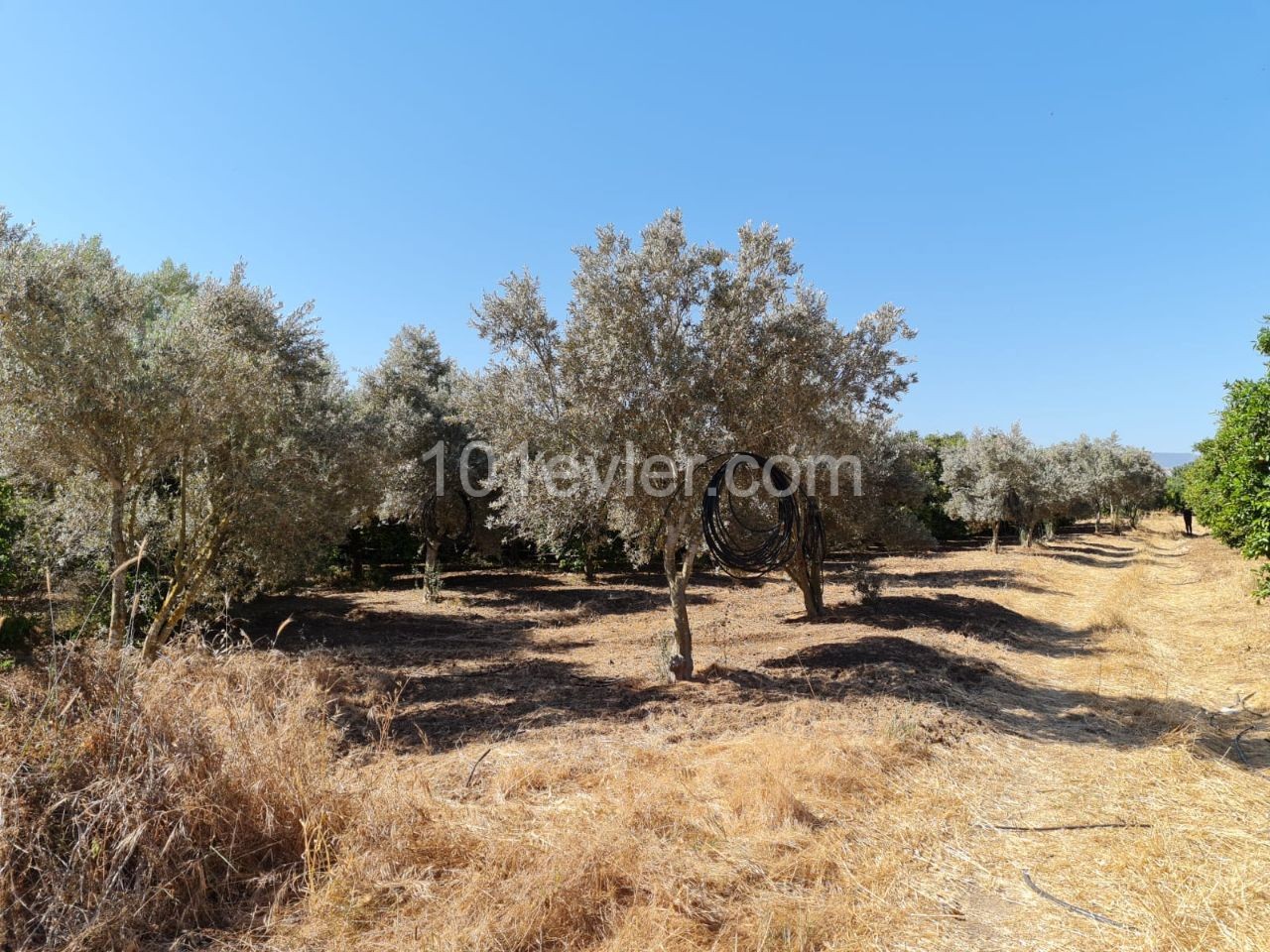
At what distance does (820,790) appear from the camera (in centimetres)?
522

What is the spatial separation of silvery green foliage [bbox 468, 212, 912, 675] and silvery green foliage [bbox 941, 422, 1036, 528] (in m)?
25.4

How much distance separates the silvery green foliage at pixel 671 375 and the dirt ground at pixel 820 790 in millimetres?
2390

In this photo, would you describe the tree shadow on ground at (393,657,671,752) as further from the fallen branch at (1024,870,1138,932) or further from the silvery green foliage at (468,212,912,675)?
the fallen branch at (1024,870,1138,932)

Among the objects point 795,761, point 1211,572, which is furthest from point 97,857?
point 1211,572

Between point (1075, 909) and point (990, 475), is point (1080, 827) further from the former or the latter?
point (990, 475)

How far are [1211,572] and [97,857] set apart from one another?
2765cm

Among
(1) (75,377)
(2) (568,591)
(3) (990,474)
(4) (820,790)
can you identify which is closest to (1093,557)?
(3) (990,474)

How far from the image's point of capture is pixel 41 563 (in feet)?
32.1

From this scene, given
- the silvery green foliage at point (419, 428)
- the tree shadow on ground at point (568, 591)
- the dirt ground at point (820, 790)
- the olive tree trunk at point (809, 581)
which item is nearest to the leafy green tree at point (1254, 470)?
the dirt ground at point (820, 790)

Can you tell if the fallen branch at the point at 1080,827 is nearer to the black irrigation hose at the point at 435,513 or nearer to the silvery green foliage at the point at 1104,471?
the black irrigation hose at the point at 435,513

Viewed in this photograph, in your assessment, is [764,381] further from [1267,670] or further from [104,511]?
[104,511]

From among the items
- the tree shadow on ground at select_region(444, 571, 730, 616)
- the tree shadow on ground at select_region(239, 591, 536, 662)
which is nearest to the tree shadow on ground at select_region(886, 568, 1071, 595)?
the tree shadow on ground at select_region(444, 571, 730, 616)

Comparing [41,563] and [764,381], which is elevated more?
[764,381]

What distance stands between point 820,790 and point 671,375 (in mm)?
4942
